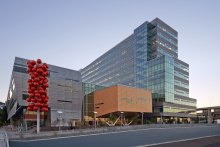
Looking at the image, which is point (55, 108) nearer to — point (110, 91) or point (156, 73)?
point (110, 91)

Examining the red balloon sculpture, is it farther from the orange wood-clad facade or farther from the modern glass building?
the modern glass building

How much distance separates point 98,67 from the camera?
180375 millimetres

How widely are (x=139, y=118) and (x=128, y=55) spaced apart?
47934 mm

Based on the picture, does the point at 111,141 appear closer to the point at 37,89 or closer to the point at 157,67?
the point at 37,89

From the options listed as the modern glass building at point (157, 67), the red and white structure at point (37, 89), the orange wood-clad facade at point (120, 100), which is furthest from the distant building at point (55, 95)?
the modern glass building at point (157, 67)

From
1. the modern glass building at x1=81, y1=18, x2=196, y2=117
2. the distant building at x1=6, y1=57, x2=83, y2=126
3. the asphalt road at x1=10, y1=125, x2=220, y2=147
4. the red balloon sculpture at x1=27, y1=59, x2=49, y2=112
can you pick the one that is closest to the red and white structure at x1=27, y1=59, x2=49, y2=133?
the red balloon sculpture at x1=27, y1=59, x2=49, y2=112

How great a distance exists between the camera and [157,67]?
11269cm

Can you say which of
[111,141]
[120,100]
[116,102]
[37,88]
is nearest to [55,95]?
[116,102]

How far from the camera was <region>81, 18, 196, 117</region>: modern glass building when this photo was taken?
11031cm

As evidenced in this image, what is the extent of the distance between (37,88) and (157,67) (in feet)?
236

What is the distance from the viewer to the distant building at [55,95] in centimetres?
7019

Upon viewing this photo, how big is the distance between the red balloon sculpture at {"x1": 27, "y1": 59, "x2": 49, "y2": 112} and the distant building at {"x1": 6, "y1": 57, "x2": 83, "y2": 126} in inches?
854

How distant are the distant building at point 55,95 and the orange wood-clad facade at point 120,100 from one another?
7332 mm

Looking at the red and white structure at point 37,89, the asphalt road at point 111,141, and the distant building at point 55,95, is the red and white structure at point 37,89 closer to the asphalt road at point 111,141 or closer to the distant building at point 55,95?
the asphalt road at point 111,141
